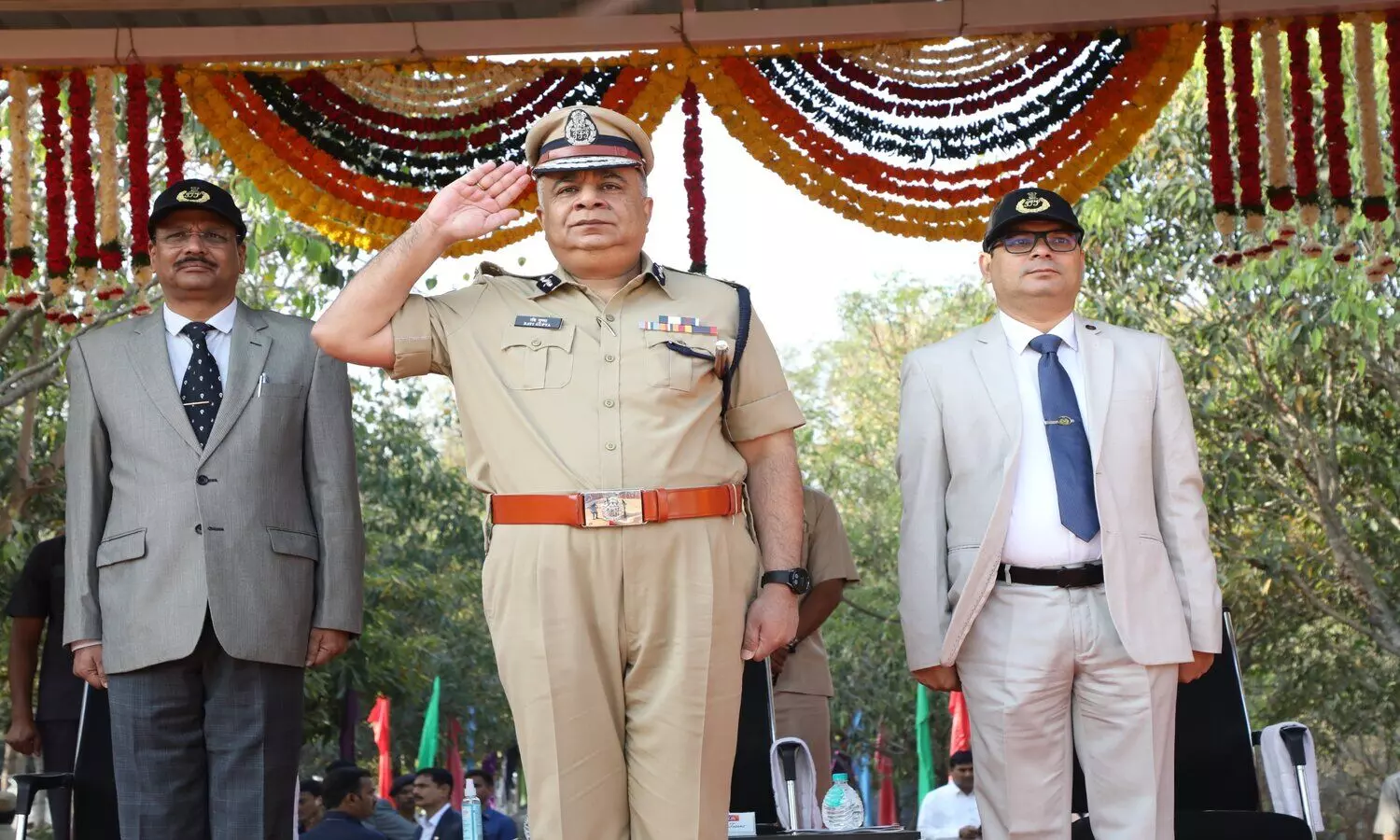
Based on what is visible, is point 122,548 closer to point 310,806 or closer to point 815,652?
point 815,652

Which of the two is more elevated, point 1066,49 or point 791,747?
point 1066,49

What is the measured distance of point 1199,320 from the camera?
41.9 ft

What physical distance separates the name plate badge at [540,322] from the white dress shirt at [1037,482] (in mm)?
1212

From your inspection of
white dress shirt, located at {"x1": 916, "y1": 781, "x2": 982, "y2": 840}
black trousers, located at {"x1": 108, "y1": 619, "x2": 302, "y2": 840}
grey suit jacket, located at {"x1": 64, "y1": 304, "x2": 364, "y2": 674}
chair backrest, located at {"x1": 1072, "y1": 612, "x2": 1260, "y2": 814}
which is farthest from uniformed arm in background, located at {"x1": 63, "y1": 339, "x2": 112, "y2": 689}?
white dress shirt, located at {"x1": 916, "y1": 781, "x2": 982, "y2": 840}

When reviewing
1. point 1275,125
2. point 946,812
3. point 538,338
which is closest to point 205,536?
point 538,338

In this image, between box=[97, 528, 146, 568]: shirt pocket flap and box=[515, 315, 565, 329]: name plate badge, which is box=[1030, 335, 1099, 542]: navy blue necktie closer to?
box=[515, 315, 565, 329]: name plate badge

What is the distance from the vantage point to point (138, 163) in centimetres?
510

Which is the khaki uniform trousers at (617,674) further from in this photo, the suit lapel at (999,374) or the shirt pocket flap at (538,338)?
the suit lapel at (999,374)

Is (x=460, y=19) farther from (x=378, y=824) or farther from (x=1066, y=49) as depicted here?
(x=378, y=824)

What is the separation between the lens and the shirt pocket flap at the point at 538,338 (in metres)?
3.14

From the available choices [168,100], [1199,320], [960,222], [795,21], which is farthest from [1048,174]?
[1199,320]

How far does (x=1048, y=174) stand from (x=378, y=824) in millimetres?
5977

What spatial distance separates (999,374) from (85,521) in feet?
7.14

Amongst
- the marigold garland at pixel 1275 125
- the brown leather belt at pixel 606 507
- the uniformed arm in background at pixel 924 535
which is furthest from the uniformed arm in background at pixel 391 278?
the marigold garland at pixel 1275 125
